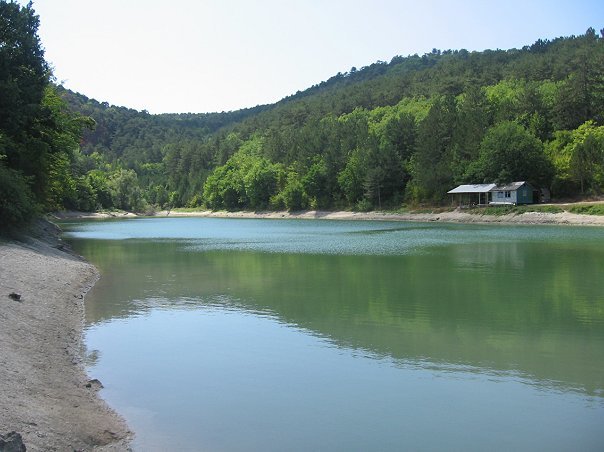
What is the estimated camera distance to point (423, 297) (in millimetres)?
19453

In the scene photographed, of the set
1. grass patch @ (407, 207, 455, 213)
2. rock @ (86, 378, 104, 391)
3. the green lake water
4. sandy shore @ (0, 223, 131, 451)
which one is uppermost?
grass patch @ (407, 207, 455, 213)

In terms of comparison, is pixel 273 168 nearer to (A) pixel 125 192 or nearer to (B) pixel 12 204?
(A) pixel 125 192

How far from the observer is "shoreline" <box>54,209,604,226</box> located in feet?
191

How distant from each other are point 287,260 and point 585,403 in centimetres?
2298

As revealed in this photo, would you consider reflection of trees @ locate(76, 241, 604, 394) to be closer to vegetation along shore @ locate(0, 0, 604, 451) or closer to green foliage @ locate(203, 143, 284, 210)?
vegetation along shore @ locate(0, 0, 604, 451)

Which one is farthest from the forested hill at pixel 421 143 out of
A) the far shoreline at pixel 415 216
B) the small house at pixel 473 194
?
the far shoreline at pixel 415 216

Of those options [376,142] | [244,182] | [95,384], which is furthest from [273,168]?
[95,384]

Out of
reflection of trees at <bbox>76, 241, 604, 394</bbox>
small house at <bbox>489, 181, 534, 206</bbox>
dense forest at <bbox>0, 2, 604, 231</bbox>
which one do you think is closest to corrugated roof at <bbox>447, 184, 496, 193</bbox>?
small house at <bbox>489, 181, 534, 206</bbox>

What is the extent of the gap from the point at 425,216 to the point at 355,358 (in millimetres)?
66717

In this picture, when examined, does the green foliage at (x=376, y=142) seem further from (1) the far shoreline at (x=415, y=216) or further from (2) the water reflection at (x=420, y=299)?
(2) the water reflection at (x=420, y=299)

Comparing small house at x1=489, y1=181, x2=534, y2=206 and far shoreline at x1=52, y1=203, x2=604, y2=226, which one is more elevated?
small house at x1=489, y1=181, x2=534, y2=206

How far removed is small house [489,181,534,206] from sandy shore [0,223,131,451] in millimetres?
60468

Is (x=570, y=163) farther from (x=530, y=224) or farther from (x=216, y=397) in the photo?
(x=216, y=397)

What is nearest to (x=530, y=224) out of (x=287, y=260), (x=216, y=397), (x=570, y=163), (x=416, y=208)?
(x=570, y=163)
